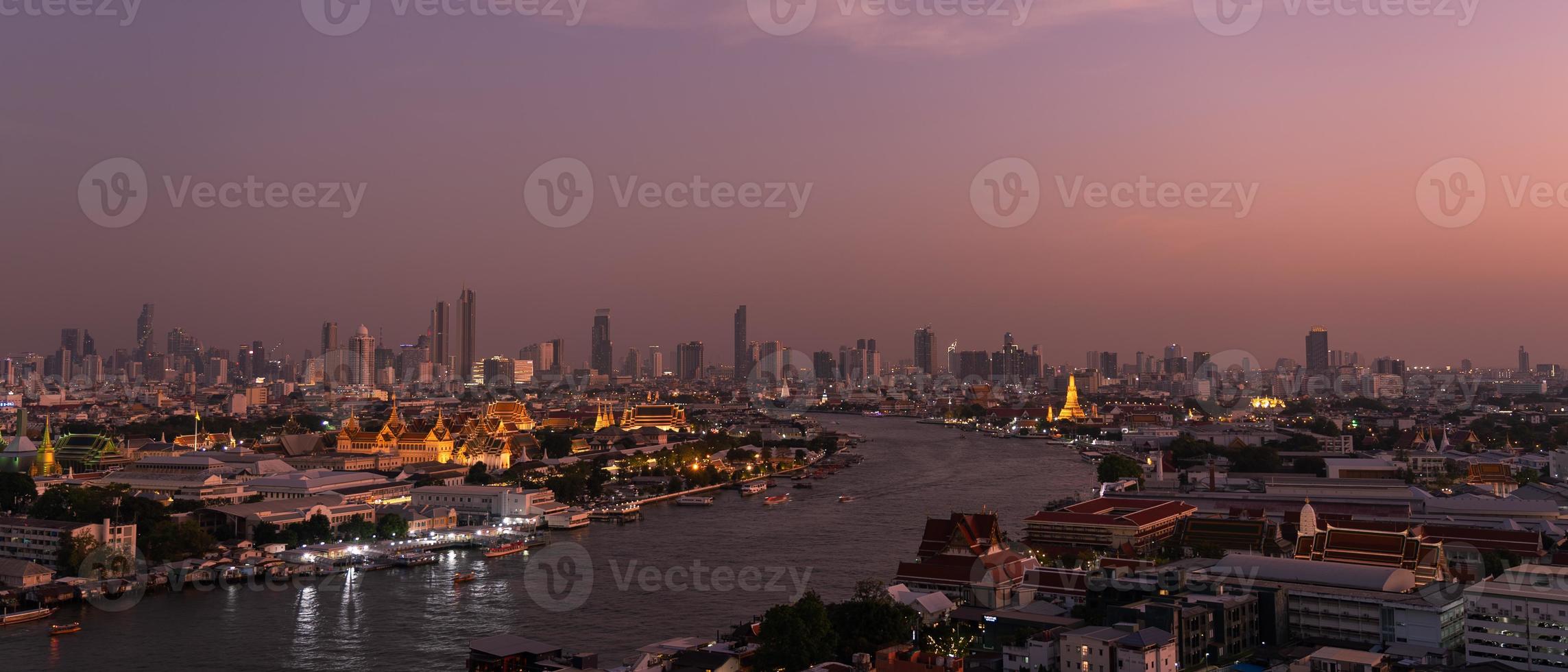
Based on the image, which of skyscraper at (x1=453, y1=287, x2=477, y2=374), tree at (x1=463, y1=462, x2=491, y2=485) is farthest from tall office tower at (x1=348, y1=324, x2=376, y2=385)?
tree at (x1=463, y1=462, x2=491, y2=485)

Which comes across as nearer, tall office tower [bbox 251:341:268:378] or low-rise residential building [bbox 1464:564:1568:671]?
low-rise residential building [bbox 1464:564:1568:671]

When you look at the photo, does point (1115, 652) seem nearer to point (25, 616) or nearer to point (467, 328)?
point (25, 616)

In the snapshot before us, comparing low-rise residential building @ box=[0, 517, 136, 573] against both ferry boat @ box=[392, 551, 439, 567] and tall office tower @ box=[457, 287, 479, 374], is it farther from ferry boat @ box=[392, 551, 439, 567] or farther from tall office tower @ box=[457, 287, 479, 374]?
tall office tower @ box=[457, 287, 479, 374]

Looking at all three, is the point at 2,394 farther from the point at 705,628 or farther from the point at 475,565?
the point at 705,628

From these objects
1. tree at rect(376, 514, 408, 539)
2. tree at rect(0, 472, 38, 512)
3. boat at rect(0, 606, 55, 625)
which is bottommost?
boat at rect(0, 606, 55, 625)

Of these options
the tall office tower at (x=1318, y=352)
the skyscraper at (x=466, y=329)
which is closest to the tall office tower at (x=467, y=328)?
the skyscraper at (x=466, y=329)

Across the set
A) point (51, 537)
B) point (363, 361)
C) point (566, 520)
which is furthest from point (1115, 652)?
point (363, 361)
